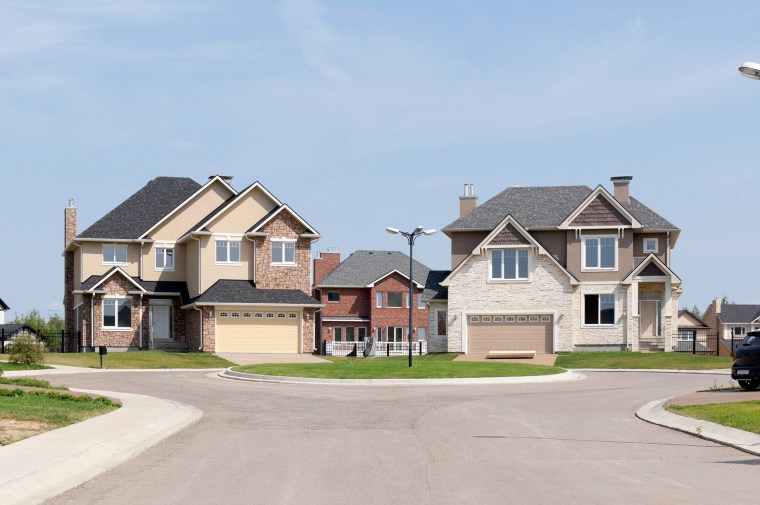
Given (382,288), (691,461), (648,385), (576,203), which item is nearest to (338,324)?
(382,288)

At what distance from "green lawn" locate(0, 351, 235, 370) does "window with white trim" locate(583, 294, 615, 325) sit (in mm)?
20286

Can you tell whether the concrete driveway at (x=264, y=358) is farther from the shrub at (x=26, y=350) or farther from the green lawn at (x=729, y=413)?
the green lawn at (x=729, y=413)

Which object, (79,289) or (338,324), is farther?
(338,324)

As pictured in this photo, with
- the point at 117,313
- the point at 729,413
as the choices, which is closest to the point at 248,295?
the point at 117,313

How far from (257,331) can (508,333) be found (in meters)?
14.2

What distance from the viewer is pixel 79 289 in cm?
5678

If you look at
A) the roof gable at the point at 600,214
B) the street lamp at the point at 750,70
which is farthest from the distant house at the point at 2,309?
the street lamp at the point at 750,70

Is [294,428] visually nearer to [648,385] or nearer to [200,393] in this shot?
[200,393]

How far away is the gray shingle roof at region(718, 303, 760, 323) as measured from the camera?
11206cm

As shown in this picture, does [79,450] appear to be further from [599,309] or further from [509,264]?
[599,309]

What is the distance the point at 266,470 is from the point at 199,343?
41.7m

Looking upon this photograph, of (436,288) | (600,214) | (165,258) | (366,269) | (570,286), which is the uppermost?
(600,214)

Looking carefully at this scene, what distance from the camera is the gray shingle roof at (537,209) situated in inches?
2188

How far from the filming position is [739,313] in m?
114
